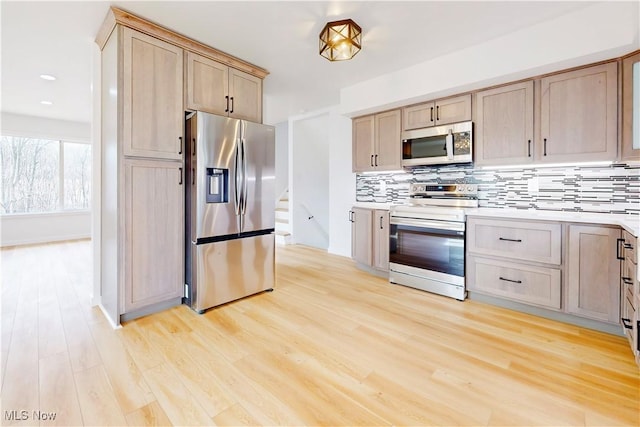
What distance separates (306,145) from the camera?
19.4ft

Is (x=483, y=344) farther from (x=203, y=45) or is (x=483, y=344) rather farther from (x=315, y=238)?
(x=315, y=238)

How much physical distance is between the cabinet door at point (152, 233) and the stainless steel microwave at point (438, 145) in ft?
8.42

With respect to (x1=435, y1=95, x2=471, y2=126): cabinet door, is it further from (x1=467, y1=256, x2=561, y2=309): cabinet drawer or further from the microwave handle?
(x1=467, y1=256, x2=561, y2=309): cabinet drawer

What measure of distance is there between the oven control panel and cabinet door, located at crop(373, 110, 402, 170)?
357 millimetres

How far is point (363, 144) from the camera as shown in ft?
13.2

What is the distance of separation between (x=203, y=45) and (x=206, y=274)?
216 centimetres

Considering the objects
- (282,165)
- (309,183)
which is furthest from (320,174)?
(282,165)

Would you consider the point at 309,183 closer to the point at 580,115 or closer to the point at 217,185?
the point at 217,185

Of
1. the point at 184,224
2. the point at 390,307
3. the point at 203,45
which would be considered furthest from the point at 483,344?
the point at 203,45

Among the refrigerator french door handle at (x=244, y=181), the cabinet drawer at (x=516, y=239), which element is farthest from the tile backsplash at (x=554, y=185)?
the refrigerator french door handle at (x=244, y=181)

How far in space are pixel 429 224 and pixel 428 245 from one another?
231 millimetres

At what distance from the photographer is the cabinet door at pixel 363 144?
3.94 metres

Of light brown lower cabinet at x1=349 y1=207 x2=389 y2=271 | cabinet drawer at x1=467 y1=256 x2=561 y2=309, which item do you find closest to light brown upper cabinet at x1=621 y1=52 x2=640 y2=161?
cabinet drawer at x1=467 y1=256 x2=561 y2=309

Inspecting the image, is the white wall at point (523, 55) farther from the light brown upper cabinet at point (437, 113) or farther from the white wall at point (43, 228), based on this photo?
the white wall at point (43, 228)
